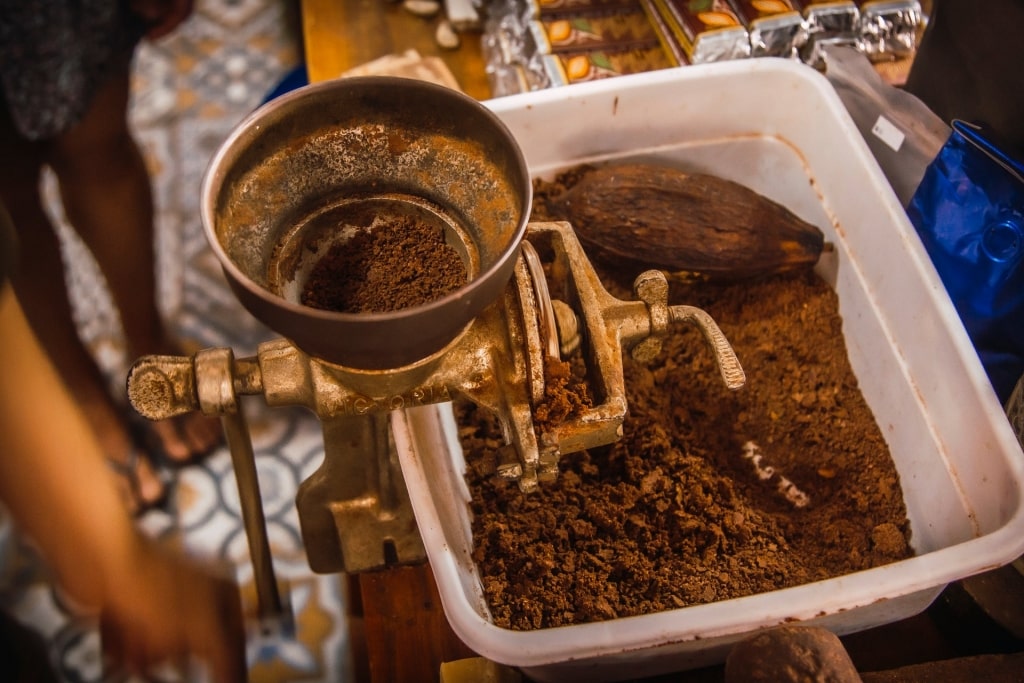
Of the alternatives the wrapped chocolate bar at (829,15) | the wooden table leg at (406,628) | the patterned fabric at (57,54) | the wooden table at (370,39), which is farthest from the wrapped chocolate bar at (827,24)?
the patterned fabric at (57,54)

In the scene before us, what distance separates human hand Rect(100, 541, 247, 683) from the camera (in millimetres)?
1146

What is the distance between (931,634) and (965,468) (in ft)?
0.62

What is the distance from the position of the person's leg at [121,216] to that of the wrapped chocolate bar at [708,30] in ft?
2.69

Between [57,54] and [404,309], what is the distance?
104 centimetres

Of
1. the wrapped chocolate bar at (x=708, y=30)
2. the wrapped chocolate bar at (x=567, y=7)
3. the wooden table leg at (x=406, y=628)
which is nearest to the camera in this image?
the wooden table leg at (x=406, y=628)

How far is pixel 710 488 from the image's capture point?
801 mm

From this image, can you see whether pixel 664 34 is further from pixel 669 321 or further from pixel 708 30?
pixel 669 321

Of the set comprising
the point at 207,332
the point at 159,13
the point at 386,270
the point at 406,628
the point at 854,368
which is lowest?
the point at 207,332

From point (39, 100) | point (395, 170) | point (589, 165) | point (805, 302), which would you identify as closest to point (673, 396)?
point (805, 302)

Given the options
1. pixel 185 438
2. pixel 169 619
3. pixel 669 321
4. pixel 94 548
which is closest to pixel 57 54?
pixel 185 438

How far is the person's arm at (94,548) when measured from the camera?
3.78ft

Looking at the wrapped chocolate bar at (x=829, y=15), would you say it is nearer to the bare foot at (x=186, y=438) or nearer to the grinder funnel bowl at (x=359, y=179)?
the grinder funnel bowl at (x=359, y=179)

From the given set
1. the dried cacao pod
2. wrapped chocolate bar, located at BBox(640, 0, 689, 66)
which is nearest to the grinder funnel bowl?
the dried cacao pod

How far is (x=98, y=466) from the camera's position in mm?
1274
